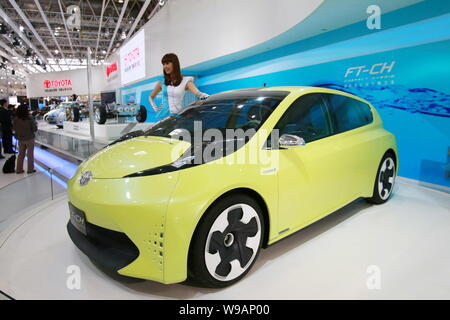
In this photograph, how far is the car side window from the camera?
78.3 inches

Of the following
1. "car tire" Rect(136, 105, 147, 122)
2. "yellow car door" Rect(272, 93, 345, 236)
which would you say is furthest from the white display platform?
"yellow car door" Rect(272, 93, 345, 236)

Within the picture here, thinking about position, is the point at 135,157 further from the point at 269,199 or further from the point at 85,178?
the point at 269,199

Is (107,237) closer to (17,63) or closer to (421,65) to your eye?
(421,65)

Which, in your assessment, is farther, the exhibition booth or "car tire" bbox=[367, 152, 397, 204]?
"car tire" bbox=[367, 152, 397, 204]

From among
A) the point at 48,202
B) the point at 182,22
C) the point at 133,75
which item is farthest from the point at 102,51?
the point at 48,202

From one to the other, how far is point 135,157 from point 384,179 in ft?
7.93

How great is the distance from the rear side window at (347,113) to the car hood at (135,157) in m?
1.28

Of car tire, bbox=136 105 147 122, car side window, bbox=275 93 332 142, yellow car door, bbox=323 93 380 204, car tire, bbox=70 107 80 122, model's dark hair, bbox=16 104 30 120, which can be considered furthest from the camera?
car tire, bbox=70 107 80 122

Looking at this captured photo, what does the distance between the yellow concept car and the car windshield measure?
0.01 meters

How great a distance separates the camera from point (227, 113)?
87.9 inches

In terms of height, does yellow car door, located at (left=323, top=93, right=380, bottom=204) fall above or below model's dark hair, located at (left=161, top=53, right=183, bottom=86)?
below

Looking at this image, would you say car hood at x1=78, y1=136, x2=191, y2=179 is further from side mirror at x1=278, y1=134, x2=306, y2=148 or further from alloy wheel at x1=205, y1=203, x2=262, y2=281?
side mirror at x1=278, y1=134, x2=306, y2=148

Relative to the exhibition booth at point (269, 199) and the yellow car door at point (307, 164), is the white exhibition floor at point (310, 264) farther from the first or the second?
the yellow car door at point (307, 164)

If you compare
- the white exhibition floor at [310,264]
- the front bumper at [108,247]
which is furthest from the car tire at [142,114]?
the front bumper at [108,247]
